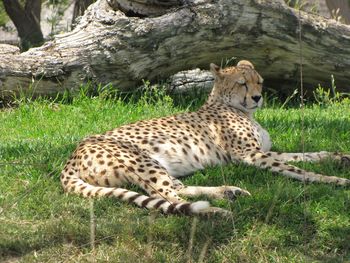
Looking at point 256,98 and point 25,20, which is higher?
point 256,98

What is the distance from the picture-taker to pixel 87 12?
23.4 feet

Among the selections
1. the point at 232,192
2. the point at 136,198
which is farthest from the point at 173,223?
the point at 232,192

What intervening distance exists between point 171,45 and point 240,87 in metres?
1.36

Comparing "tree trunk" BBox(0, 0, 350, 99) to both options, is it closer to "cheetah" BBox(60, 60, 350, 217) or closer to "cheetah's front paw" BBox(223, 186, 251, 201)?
"cheetah" BBox(60, 60, 350, 217)

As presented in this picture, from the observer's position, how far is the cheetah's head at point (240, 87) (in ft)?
19.2

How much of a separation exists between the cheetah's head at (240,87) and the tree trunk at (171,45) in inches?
45.8

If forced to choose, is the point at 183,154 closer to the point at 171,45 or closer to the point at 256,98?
the point at 256,98

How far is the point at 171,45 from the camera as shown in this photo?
7.07 meters

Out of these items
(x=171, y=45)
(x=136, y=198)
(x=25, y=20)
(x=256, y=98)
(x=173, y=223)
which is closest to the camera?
(x=173, y=223)

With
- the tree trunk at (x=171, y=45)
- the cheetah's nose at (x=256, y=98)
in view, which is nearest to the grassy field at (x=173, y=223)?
the cheetah's nose at (x=256, y=98)

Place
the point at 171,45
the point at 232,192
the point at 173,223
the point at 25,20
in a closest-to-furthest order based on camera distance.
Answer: the point at 173,223
the point at 232,192
the point at 171,45
the point at 25,20

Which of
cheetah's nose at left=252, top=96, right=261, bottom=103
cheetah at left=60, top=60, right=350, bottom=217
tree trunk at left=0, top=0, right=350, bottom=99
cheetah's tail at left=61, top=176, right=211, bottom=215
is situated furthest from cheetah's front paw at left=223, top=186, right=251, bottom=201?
tree trunk at left=0, top=0, right=350, bottom=99

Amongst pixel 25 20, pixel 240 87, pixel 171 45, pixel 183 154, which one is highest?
pixel 240 87

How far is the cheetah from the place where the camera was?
446cm
